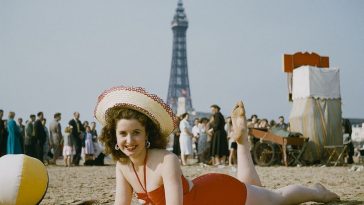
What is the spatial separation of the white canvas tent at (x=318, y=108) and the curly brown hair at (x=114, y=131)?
1221 centimetres

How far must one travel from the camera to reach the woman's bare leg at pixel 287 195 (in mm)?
3907

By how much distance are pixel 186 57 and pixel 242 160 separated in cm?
9561

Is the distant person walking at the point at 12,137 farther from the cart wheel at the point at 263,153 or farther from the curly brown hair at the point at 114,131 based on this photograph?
the curly brown hair at the point at 114,131

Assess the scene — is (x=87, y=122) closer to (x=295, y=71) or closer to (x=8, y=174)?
(x=295, y=71)

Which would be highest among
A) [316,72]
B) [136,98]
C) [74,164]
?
[316,72]

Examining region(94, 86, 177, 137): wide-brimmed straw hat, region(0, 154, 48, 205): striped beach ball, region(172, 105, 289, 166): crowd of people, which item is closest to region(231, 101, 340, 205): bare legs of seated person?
region(94, 86, 177, 137): wide-brimmed straw hat

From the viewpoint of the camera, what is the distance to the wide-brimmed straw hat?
3.21 metres

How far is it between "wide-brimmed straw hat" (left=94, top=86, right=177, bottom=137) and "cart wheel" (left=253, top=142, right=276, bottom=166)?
1144cm

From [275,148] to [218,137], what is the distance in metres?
1.71

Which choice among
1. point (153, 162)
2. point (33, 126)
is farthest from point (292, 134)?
point (153, 162)

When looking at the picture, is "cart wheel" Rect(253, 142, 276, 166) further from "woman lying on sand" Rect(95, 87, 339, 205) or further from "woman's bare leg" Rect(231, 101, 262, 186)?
"woman lying on sand" Rect(95, 87, 339, 205)

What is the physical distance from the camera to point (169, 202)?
3.11 metres

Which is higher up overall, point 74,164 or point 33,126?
point 33,126

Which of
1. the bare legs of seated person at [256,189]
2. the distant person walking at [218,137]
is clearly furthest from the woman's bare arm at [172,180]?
the distant person walking at [218,137]
